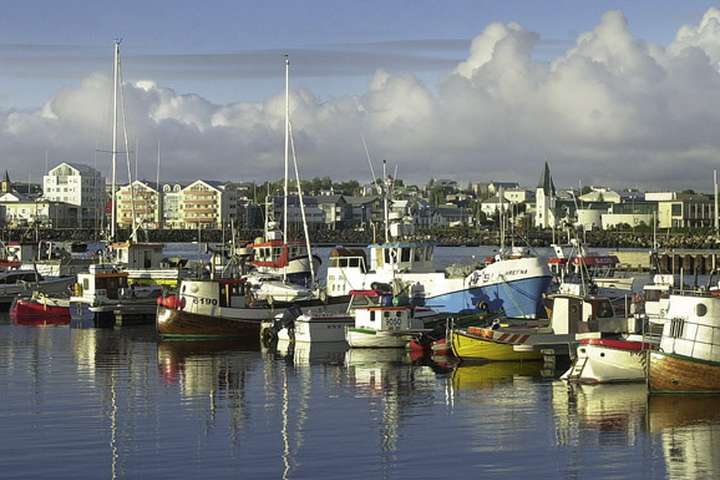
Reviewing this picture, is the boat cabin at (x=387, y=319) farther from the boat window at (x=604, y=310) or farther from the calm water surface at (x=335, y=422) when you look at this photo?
the boat window at (x=604, y=310)

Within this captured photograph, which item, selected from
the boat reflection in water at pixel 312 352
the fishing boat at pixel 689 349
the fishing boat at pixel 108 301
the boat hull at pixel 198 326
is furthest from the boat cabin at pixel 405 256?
the fishing boat at pixel 689 349

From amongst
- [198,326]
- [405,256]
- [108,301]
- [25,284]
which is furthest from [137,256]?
[405,256]

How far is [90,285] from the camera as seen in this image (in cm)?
6756

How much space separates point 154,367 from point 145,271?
32.0 meters

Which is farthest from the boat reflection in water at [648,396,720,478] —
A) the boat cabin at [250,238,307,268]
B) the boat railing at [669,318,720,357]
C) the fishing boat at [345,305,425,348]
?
the boat cabin at [250,238,307,268]

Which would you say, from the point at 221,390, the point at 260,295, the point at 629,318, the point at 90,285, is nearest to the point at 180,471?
the point at 221,390

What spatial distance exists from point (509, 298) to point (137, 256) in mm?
31317

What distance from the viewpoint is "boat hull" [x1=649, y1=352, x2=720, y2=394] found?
35.4 metres

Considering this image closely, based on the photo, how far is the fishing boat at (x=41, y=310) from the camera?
68.8 m

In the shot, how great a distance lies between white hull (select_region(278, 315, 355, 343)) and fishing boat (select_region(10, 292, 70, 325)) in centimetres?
2018

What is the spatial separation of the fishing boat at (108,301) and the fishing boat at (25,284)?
9.16 m

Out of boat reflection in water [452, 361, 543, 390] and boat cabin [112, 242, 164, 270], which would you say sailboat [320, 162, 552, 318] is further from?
boat cabin [112, 242, 164, 270]

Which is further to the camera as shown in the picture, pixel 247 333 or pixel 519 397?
pixel 247 333

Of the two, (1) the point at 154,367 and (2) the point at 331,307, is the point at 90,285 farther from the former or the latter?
(1) the point at 154,367
